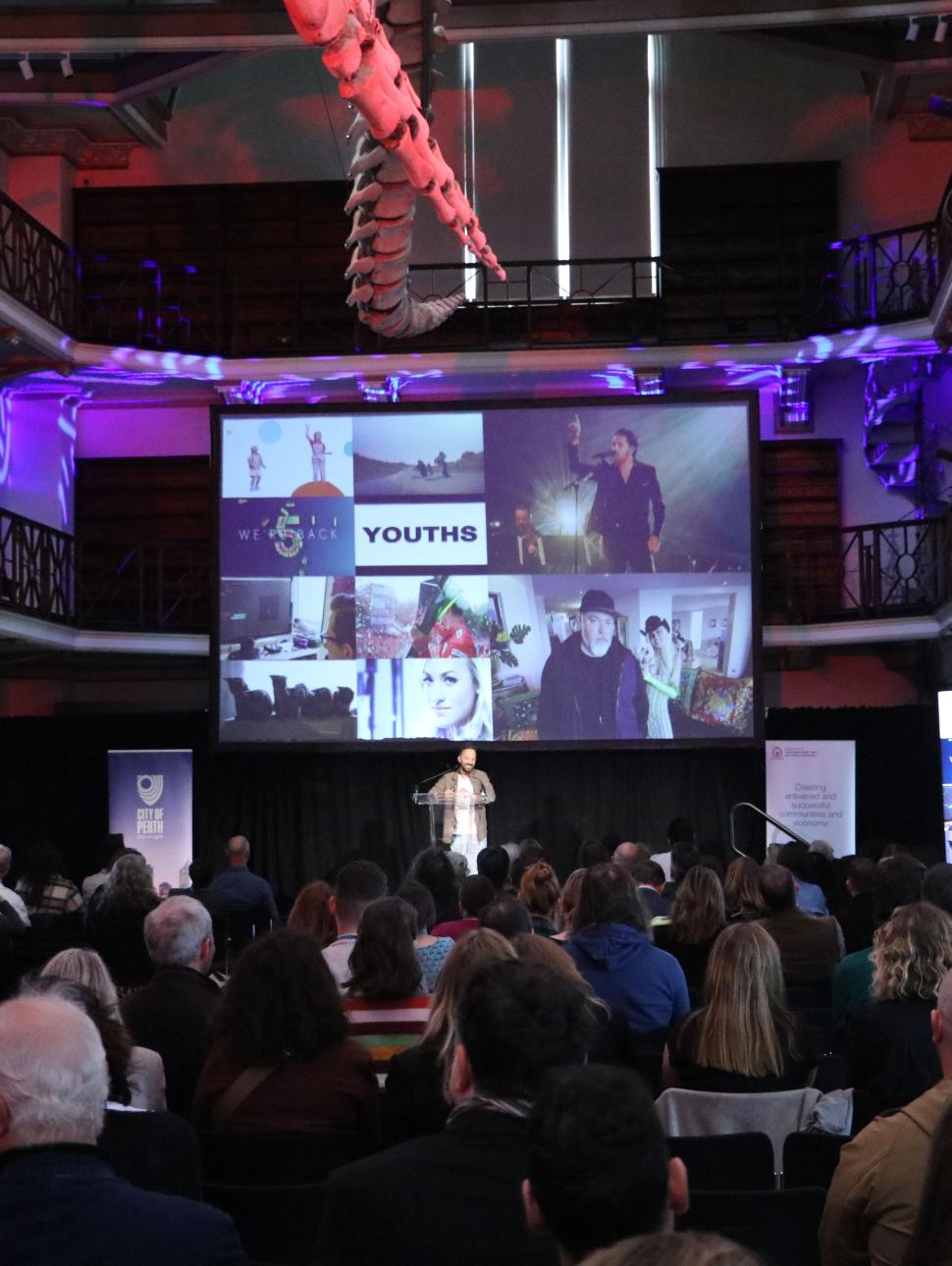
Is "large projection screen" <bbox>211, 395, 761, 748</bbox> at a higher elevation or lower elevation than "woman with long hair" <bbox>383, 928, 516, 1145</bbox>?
higher

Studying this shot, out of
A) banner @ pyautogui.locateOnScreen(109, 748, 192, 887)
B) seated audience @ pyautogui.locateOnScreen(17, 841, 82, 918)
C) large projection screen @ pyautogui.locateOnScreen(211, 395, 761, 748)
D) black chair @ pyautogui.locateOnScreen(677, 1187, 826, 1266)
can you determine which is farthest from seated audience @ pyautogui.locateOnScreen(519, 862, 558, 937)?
banner @ pyautogui.locateOnScreen(109, 748, 192, 887)

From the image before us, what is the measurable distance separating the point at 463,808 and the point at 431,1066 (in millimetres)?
9908

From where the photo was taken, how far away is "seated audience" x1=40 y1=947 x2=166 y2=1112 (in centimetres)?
379

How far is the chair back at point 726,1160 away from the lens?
338 cm

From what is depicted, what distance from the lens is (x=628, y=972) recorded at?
17.0 feet

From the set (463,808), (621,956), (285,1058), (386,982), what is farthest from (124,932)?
(463,808)

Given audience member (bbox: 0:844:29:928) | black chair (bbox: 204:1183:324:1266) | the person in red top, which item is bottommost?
black chair (bbox: 204:1183:324:1266)

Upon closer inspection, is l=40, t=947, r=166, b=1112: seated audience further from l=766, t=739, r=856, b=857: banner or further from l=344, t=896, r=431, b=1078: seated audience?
l=766, t=739, r=856, b=857: banner

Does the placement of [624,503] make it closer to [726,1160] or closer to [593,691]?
[593,691]

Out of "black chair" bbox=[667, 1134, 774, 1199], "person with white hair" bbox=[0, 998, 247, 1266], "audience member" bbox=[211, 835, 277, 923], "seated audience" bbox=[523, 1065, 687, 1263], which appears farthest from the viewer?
"audience member" bbox=[211, 835, 277, 923]

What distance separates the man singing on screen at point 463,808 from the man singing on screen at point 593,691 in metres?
0.72

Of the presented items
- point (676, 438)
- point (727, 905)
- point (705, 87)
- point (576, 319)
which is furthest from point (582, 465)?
point (727, 905)

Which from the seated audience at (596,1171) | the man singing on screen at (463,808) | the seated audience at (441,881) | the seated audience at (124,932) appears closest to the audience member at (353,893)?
the seated audience at (124,932)

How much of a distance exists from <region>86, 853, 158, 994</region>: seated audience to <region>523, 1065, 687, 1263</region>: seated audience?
3.75 metres
